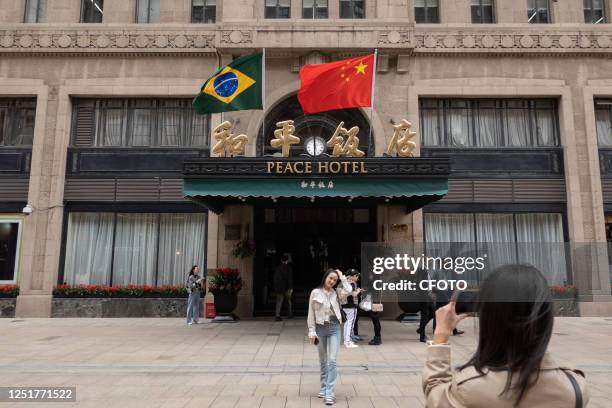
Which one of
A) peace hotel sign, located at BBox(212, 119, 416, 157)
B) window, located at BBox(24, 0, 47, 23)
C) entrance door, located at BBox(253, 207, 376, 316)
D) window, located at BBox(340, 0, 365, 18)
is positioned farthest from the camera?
window, located at BBox(24, 0, 47, 23)

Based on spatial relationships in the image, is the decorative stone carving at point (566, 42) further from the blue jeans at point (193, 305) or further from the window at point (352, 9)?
the blue jeans at point (193, 305)

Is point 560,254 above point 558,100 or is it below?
below

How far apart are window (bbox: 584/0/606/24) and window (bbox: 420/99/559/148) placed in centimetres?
393

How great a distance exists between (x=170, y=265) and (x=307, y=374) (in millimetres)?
10280

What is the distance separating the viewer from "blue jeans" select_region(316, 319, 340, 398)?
6.77 metres

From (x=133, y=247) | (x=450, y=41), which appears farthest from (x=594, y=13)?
(x=133, y=247)

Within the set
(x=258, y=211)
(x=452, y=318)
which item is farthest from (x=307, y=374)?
(x=258, y=211)

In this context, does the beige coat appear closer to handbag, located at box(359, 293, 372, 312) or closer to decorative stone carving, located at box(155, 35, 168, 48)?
handbag, located at box(359, 293, 372, 312)

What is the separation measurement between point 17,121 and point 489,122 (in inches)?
738

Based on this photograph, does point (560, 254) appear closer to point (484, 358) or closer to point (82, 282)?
point (484, 358)

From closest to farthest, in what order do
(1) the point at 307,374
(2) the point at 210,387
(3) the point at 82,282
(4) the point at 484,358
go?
(4) the point at 484,358, (2) the point at 210,387, (1) the point at 307,374, (3) the point at 82,282

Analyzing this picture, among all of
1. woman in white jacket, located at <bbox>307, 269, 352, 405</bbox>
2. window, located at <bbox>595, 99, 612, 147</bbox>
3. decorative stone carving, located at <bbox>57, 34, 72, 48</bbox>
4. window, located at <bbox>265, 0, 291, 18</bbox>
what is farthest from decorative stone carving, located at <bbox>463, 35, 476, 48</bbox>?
decorative stone carving, located at <bbox>57, 34, 72, 48</bbox>

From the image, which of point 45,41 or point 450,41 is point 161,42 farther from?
point 450,41

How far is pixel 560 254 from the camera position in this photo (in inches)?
254
